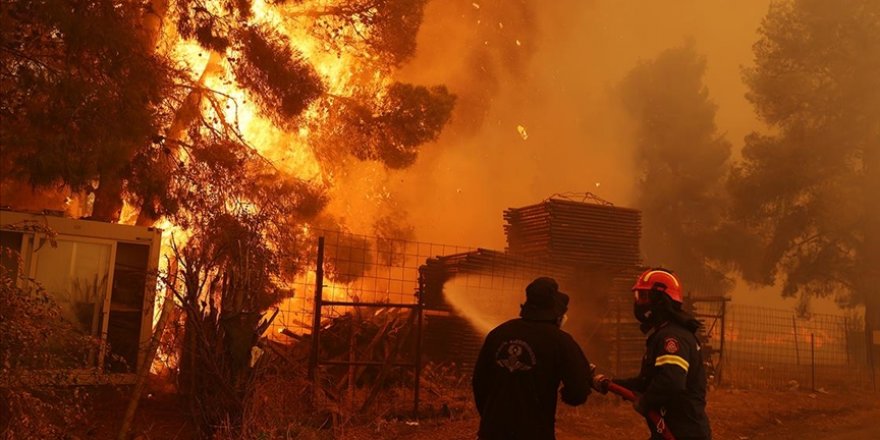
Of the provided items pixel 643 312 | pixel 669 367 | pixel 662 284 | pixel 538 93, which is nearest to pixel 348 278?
pixel 643 312

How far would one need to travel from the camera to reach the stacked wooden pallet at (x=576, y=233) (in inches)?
610

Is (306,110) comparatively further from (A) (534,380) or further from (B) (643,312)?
(A) (534,380)

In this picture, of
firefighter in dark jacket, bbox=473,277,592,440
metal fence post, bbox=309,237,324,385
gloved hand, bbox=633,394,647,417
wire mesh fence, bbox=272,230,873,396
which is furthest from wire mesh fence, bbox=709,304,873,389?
firefighter in dark jacket, bbox=473,277,592,440

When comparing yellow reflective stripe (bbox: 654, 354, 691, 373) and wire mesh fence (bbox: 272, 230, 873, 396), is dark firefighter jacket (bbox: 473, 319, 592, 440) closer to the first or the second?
yellow reflective stripe (bbox: 654, 354, 691, 373)

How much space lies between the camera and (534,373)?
448 cm

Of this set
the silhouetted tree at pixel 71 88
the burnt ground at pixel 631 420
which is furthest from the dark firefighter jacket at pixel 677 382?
the silhouetted tree at pixel 71 88

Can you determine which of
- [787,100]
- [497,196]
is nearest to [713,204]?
[787,100]

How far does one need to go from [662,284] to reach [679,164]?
34.4 meters

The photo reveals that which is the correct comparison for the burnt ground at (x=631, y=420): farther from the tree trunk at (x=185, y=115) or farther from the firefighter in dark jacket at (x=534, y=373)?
the tree trunk at (x=185, y=115)

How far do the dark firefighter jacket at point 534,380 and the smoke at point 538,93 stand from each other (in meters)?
19.1

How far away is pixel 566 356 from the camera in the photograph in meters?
4.45

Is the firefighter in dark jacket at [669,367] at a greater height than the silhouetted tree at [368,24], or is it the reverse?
the silhouetted tree at [368,24]

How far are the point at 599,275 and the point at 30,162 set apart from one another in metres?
11.3

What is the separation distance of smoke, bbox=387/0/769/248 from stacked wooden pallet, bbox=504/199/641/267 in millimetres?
8260
